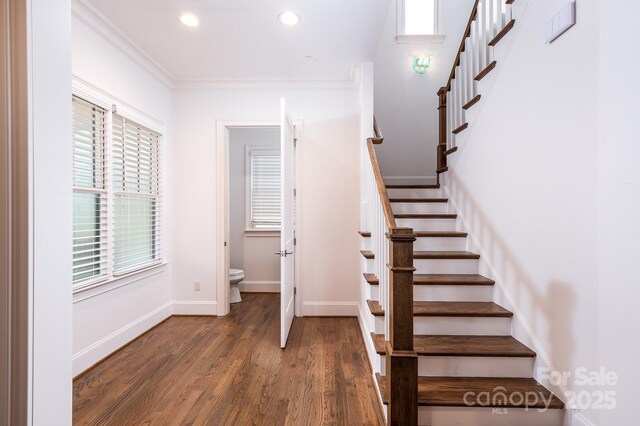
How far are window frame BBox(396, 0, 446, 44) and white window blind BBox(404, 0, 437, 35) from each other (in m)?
0.03

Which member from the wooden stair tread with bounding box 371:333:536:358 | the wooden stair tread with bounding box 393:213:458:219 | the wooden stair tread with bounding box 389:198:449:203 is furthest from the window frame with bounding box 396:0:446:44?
the wooden stair tread with bounding box 371:333:536:358

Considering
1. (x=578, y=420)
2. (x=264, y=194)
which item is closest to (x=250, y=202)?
(x=264, y=194)

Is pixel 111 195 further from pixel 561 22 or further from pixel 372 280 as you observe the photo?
pixel 561 22

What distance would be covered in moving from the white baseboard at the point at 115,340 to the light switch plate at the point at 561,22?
3714mm

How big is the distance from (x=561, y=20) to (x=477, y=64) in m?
1.10

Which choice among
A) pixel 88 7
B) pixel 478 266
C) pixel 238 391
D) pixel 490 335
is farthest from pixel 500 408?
pixel 88 7

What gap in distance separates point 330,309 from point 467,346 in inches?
69.3

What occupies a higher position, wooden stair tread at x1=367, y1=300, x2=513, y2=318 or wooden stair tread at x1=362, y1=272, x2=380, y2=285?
wooden stair tread at x1=362, y1=272, x2=380, y2=285

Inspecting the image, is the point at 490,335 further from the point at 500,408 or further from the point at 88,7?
the point at 88,7

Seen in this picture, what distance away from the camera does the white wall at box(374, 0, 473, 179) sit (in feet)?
13.6

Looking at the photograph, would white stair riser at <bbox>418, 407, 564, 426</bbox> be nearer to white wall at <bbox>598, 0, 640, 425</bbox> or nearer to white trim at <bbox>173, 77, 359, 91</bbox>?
white wall at <bbox>598, 0, 640, 425</bbox>

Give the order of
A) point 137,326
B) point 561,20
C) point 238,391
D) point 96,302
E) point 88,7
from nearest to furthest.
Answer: point 561,20 < point 238,391 < point 88,7 < point 96,302 < point 137,326

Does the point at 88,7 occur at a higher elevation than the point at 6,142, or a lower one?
higher

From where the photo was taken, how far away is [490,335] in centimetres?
206
